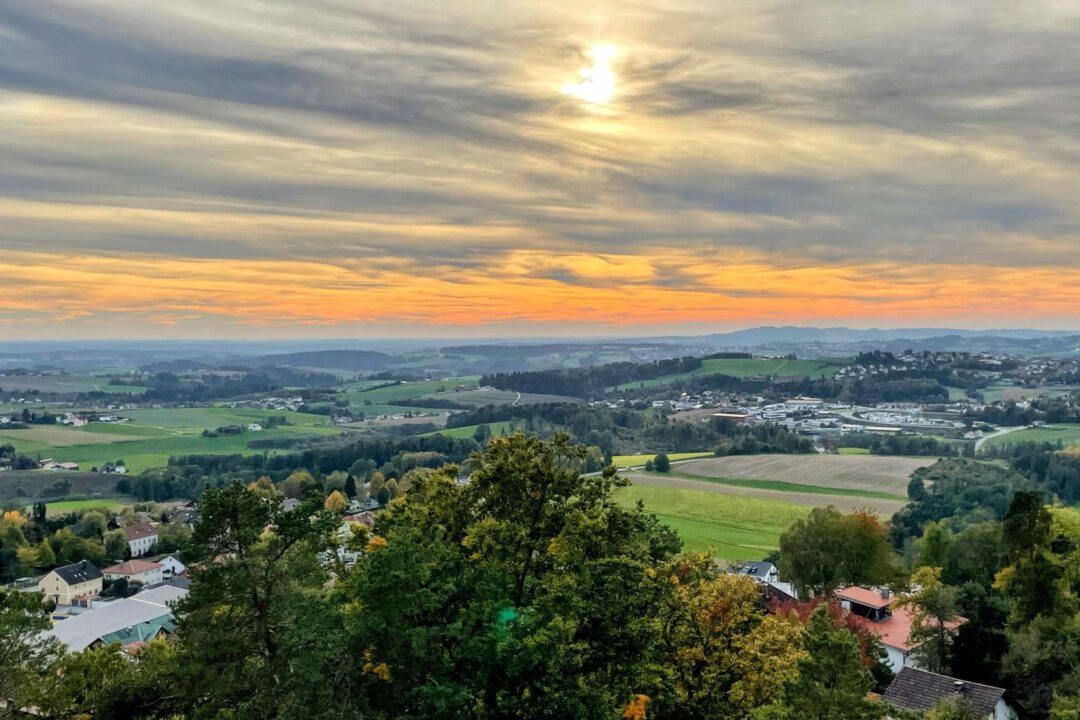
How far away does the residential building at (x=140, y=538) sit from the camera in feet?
298

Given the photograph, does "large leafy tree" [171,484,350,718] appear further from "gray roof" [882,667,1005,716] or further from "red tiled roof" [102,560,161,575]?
"red tiled roof" [102,560,161,575]

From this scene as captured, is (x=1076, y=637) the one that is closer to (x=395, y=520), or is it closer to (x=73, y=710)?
(x=395, y=520)

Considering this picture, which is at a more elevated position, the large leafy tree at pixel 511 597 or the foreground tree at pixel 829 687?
the large leafy tree at pixel 511 597

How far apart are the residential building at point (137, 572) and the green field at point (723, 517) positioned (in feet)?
178

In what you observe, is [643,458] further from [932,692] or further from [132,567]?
[932,692]

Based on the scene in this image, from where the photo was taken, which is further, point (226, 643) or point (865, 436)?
point (865, 436)

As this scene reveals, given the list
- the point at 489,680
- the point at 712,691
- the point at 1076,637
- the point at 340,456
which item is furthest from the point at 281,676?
the point at 340,456

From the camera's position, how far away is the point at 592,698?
1705cm

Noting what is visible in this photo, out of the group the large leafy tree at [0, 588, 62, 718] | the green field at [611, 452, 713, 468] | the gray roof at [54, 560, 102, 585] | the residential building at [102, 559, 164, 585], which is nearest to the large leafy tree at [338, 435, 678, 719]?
the large leafy tree at [0, 588, 62, 718]

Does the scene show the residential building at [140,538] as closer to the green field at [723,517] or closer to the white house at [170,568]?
the white house at [170,568]

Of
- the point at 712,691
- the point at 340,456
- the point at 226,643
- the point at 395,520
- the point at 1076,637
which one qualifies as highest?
the point at 395,520

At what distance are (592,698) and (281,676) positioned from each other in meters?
6.83

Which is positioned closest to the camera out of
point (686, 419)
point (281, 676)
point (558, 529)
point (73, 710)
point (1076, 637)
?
point (281, 676)

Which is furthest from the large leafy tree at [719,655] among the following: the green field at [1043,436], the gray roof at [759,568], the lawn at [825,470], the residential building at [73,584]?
the green field at [1043,436]
